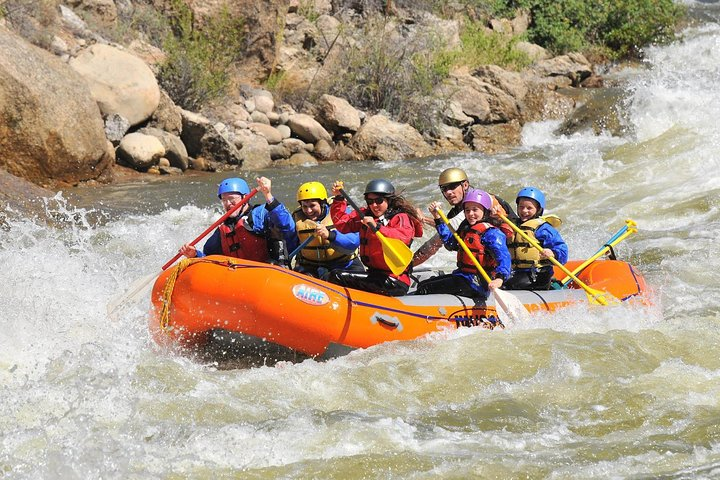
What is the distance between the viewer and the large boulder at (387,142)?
47.1 feet

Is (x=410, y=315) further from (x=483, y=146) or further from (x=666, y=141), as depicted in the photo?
(x=483, y=146)

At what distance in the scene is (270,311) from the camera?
558cm

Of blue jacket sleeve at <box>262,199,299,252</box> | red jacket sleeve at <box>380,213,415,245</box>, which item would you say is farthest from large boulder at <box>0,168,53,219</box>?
red jacket sleeve at <box>380,213,415,245</box>

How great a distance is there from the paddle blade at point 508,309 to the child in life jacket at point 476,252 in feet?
0.41

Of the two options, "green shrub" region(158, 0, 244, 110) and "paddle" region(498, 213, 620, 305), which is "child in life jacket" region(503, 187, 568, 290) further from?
"green shrub" region(158, 0, 244, 110)

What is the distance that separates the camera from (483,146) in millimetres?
15461

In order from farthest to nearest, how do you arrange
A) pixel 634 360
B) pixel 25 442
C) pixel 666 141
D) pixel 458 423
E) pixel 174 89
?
pixel 174 89 → pixel 666 141 → pixel 634 360 → pixel 458 423 → pixel 25 442

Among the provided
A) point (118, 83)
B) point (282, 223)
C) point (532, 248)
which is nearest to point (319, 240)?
point (282, 223)

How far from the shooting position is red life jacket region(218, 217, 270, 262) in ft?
21.3

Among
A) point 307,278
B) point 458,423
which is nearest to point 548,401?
point 458,423

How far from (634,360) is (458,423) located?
4.99 ft

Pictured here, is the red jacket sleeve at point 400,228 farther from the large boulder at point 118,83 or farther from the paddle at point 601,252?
the large boulder at point 118,83

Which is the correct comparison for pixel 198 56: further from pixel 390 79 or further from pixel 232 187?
pixel 232 187

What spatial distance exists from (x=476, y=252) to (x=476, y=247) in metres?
0.04
